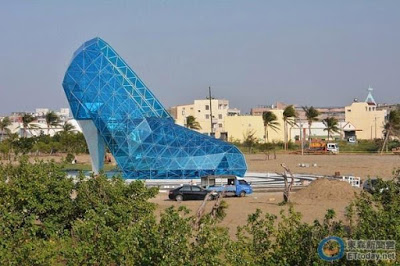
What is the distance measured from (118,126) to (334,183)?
16179mm

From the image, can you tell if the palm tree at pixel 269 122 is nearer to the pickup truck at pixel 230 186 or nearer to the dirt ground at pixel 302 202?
the pickup truck at pixel 230 186

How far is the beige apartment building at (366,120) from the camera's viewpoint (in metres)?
123

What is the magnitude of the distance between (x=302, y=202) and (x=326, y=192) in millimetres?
1954

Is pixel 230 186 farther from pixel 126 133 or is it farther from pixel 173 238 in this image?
pixel 173 238

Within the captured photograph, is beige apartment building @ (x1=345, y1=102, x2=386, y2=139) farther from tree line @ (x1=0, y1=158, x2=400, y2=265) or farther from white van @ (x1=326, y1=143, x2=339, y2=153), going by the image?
tree line @ (x1=0, y1=158, x2=400, y2=265)

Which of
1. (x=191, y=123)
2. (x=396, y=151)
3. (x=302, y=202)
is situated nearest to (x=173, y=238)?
(x=302, y=202)

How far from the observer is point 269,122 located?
98188 millimetres

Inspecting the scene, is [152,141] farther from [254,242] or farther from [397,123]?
[397,123]

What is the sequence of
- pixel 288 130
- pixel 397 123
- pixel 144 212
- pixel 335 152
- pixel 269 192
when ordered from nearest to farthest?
1. pixel 144 212
2. pixel 269 192
3. pixel 335 152
4. pixel 397 123
5. pixel 288 130

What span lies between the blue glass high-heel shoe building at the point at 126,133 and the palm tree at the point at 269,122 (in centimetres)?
5376

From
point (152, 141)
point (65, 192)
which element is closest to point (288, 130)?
point (152, 141)

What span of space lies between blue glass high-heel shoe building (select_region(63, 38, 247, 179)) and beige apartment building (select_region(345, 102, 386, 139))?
87.8 meters

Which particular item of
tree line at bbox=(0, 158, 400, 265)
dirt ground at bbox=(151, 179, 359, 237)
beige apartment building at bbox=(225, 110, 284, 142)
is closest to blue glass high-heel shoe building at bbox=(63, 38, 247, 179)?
dirt ground at bbox=(151, 179, 359, 237)

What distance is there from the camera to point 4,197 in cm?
1678
